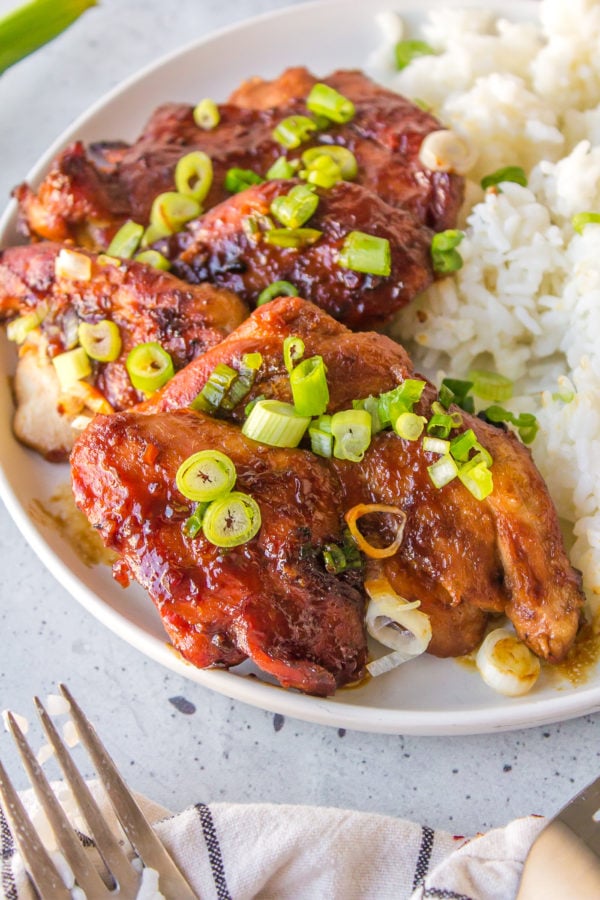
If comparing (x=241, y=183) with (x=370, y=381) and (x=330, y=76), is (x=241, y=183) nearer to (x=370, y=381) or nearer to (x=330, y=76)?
(x=330, y=76)

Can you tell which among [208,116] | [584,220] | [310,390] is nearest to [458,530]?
[310,390]

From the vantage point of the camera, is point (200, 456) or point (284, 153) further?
point (284, 153)

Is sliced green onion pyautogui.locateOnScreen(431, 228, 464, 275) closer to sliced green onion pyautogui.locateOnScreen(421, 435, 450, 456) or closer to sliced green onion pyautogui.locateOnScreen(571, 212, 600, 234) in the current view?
sliced green onion pyautogui.locateOnScreen(571, 212, 600, 234)

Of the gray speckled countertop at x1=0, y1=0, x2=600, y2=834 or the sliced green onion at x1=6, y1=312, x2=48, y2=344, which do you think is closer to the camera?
the gray speckled countertop at x1=0, y1=0, x2=600, y2=834

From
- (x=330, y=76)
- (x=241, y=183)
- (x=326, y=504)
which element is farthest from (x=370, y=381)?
(x=330, y=76)

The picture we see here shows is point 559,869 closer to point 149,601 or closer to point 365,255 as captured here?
point 149,601

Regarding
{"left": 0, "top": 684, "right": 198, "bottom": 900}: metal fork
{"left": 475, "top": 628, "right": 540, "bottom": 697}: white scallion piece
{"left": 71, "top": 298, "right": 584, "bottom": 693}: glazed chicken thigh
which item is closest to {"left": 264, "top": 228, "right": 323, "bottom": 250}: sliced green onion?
{"left": 71, "top": 298, "right": 584, "bottom": 693}: glazed chicken thigh
